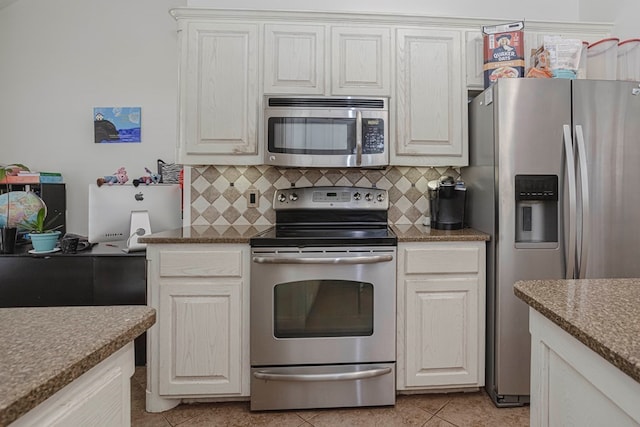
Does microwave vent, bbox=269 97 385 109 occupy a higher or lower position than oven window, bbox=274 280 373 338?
higher

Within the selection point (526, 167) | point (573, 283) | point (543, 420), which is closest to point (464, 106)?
point (526, 167)

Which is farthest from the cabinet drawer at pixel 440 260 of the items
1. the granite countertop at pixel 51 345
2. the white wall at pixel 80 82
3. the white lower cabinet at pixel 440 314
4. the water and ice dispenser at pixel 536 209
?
the white wall at pixel 80 82

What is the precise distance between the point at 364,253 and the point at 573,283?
0.95 meters

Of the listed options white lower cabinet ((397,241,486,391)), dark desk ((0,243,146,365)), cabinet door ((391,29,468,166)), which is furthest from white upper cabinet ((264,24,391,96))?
dark desk ((0,243,146,365))

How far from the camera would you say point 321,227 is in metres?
2.13

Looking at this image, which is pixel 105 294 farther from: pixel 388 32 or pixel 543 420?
pixel 388 32

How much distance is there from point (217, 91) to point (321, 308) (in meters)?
1.45

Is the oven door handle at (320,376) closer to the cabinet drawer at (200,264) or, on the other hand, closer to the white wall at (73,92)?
the cabinet drawer at (200,264)

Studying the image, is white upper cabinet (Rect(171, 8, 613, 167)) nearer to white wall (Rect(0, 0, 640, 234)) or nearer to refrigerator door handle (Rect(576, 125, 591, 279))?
refrigerator door handle (Rect(576, 125, 591, 279))

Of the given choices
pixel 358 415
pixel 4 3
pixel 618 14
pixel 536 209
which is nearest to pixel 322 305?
pixel 358 415

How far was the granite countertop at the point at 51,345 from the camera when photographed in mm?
421

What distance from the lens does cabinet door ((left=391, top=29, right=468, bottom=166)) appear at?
2.12 meters

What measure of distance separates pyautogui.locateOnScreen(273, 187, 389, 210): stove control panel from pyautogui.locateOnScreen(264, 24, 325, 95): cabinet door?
630 millimetres

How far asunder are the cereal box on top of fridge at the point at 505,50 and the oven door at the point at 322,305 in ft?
4.18
